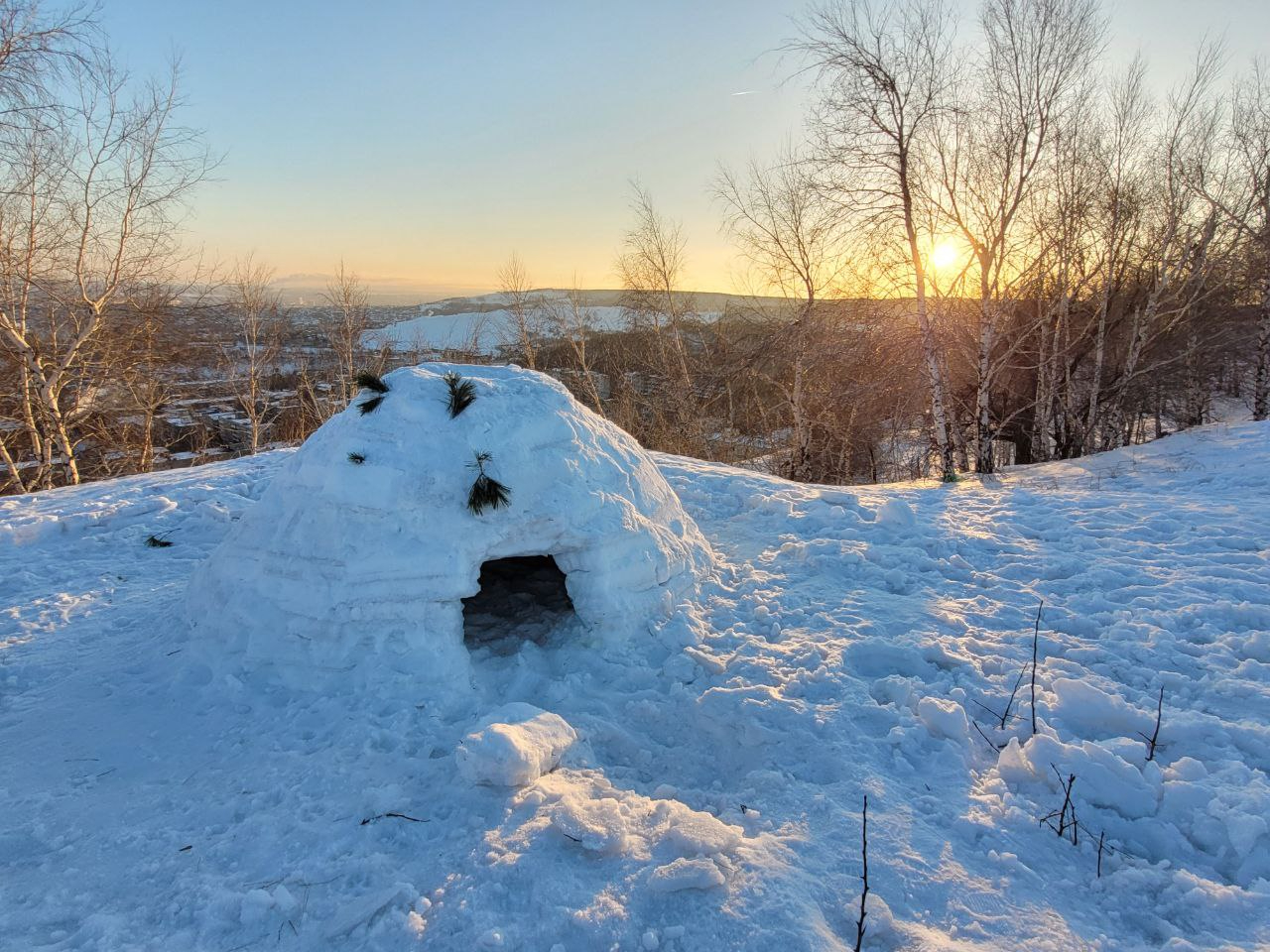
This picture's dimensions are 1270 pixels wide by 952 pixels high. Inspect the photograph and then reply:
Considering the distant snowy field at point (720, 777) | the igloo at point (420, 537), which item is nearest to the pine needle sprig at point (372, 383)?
the igloo at point (420, 537)

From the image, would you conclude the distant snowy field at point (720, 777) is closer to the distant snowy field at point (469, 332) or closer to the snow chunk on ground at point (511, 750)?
the snow chunk on ground at point (511, 750)

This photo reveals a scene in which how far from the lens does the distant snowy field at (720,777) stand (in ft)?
7.16

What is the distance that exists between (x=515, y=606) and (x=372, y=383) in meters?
2.12

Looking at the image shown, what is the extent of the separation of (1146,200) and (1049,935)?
18767 millimetres

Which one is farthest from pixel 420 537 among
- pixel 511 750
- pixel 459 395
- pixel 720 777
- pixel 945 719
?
pixel 945 719

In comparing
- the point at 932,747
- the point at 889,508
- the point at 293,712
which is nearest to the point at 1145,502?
the point at 889,508

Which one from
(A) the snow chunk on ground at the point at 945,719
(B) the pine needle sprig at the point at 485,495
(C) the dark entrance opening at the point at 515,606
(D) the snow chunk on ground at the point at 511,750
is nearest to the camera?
(D) the snow chunk on ground at the point at 511,750

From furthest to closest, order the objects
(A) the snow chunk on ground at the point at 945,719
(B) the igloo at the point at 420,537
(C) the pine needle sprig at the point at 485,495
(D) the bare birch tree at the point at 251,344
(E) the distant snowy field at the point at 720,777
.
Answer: (D) the bare birch tree at the point at 251,344 < (C) the pine needle sprig at the point at 485,495 < (B) the igloo at the point at 420,537 < (A) the snow chunk on ground at the point at 945,719 < (E) the distant snowy field at the point at 720,777

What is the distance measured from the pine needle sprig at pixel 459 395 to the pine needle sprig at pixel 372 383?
530 mm

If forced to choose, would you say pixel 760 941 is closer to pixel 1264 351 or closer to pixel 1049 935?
pixel 1049 935

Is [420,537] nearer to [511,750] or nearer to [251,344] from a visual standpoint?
[511,750]

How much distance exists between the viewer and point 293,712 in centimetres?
343

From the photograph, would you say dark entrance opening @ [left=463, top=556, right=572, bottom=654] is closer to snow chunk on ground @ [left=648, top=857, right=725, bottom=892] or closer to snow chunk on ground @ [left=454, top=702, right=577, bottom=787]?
snow chunk on ground @ [left=454, top=702, right=577, bottom=787]

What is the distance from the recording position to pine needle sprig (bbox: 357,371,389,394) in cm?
443
